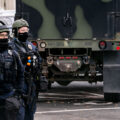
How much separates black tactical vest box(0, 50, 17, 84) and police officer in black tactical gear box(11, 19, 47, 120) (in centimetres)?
39

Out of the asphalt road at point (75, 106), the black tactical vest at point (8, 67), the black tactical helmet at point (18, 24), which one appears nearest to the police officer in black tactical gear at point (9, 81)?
the black tactical vest at point (8, 67)

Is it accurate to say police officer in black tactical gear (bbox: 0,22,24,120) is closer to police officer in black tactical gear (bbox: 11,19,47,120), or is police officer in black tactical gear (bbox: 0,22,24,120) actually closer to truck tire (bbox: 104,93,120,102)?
police officer in black tactical gear (bbox: 11,19,47,120)

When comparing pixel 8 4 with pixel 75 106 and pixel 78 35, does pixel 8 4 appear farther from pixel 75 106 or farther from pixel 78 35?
pixel 75 106

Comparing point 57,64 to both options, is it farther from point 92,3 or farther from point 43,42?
point 92,3

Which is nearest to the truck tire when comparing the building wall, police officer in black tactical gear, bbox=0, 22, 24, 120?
police officer in black tactical gear, bbox=0, 22, 24, 120

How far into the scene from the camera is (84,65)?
12461 millimetres

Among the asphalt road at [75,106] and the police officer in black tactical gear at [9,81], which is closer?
the police officer in black tactical gear at [9,81]

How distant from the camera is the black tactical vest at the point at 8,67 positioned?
6.29m

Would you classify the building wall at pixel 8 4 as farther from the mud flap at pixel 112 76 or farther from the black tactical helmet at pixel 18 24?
the black tactical helmet at pixel 18 24

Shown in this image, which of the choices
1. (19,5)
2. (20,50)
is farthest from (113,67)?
(20,50)

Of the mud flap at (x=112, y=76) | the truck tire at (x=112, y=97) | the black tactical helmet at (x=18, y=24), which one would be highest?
the black tactical helmet at (x=18, y=24)

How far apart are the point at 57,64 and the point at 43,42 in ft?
2.14

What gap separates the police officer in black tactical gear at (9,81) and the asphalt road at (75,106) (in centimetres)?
382

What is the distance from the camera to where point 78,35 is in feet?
40.9
